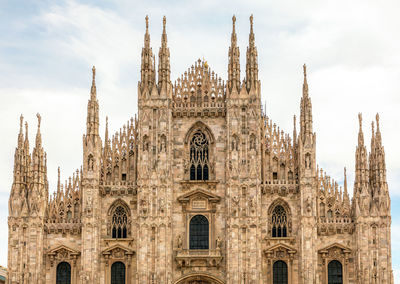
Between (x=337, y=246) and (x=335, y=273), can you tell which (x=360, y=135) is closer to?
(x=337, y=246)

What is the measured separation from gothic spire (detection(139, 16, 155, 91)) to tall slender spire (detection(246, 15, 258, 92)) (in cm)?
654

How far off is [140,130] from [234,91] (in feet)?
22.5

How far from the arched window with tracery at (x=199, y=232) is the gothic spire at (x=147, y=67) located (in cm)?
962

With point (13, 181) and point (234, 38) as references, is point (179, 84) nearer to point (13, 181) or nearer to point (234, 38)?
point (234, 38)

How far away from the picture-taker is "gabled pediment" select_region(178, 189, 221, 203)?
49.9 meters

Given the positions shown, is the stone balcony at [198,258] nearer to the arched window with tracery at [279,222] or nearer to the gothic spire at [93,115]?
the arched window with tracery at [279,222]

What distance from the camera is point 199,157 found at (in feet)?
168

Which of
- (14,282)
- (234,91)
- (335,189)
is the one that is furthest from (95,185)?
(335,189)

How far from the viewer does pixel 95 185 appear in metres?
50.0

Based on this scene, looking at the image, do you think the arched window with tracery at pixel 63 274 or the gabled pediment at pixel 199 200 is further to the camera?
the gabled pediment at pixel 199 200

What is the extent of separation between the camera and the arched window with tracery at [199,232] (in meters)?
49.8

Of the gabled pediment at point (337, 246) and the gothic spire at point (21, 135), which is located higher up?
the gothic spire at point (21, 135)

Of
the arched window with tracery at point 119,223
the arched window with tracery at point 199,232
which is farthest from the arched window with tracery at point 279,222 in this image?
the arched window with tracery at point 119,223

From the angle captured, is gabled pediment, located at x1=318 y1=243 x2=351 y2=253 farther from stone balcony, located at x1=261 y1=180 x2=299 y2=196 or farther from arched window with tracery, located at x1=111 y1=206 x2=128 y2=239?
arched window with tracery, located at x1=111 y1=206 x2=128 y2=239
